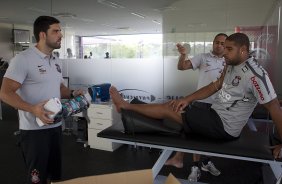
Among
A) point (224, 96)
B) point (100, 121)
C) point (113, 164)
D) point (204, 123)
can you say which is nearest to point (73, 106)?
point (204, 123)

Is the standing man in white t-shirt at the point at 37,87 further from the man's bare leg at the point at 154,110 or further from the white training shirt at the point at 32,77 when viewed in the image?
the man's bare leg at the point at 154,110

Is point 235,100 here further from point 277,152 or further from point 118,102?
point 118,102

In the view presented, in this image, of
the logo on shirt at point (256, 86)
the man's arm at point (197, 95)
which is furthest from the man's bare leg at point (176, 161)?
the logo on shirt at point (256, 86)

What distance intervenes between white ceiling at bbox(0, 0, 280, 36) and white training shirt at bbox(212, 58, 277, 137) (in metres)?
2.61

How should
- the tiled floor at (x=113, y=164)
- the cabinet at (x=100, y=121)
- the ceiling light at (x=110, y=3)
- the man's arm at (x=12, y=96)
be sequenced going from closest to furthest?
the man's arm at (x=12, y=96) → the tiled floor at (x=113, y=164) → the cabinet at (x=100, y=121) → the ceiling light at (x=110, y=3)

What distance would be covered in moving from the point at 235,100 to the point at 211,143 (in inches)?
11.7

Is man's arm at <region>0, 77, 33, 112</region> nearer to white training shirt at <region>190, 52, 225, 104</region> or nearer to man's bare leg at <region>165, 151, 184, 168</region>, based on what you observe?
white training shirt at <region>190, 52, 225, 104</region>

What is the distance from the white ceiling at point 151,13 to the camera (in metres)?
3.83

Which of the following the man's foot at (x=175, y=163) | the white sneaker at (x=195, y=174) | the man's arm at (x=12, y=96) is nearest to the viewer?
the man's arm at (x=12, y=96)

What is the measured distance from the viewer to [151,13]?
5656 mm

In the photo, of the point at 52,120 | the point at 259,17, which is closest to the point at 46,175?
the point at 52,120

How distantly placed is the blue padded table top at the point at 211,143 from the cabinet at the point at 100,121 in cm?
176

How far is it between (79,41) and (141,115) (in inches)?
173

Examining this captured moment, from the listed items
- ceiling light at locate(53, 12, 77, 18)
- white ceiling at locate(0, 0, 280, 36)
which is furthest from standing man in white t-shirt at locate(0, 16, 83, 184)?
ceiling light at locate(53, 12, 77, 18)
